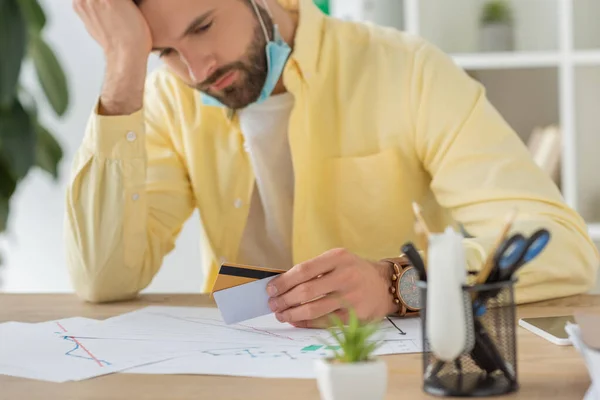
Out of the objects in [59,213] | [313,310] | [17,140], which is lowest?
[59,213]

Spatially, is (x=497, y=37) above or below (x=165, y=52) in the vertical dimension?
below

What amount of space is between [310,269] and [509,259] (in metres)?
0.41

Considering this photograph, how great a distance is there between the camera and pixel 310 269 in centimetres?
122

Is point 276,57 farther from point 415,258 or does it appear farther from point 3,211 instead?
point 3,211

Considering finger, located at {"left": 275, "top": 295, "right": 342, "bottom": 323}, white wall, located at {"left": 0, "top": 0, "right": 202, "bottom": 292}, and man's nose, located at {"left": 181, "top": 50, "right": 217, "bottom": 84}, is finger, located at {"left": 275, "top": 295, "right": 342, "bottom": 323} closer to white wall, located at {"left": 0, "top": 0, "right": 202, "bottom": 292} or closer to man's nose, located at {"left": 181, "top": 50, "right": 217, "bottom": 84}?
man's nose, located at {"left": 181, "top": 50, "right": 217, "bottom": 84}

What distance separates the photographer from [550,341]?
111cm

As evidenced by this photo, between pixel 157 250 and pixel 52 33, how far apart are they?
1705 millimetres

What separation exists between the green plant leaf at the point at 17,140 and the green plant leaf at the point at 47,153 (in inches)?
10.2

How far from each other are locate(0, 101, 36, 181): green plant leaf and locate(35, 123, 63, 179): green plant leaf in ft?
0.85

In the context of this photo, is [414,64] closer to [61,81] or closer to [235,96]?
[235,96]

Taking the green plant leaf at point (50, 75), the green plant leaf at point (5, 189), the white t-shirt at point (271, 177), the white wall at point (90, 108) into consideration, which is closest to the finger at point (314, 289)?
the white t-shirt at point (271, 177)

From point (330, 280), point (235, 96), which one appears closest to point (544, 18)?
point (235, 96)

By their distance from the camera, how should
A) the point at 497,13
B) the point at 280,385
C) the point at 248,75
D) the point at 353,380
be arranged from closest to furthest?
the point at 353,380 < the point at 280,385 < the point at 248,75 < the point at 497,13

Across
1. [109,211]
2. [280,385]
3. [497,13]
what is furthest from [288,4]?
[497,13]
